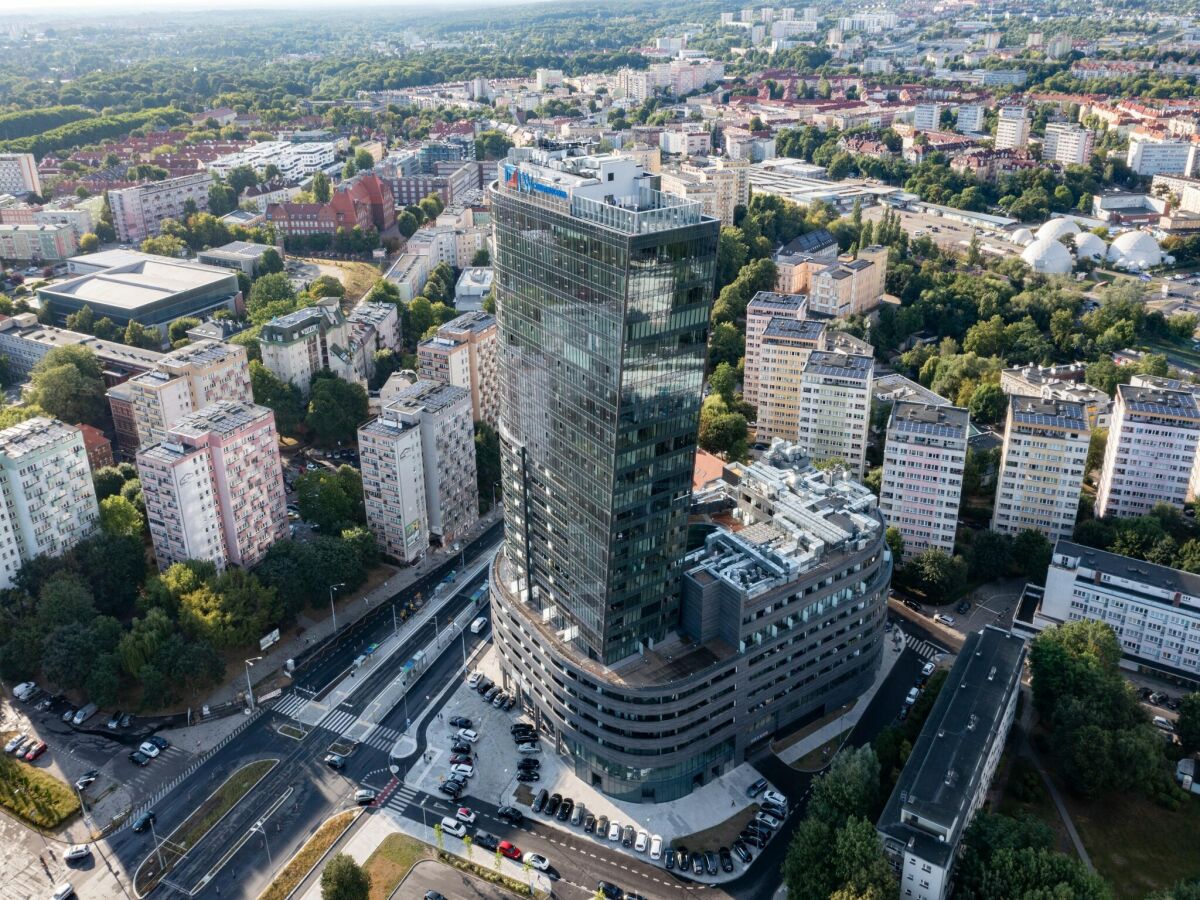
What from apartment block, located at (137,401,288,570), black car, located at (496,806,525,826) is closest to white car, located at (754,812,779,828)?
black car, located at (496,806,525,826)

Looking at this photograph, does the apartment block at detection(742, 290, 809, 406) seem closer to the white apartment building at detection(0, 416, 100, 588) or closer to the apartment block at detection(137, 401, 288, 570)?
the apartment block at detection(137, 401, 288, 570)

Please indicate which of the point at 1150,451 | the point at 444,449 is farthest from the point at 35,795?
the point at 1150,451

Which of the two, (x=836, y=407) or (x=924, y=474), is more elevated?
(x=836, y=407)

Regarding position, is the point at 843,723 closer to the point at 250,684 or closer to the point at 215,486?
the point at 250,684

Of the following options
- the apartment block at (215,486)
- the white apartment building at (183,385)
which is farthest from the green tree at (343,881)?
the white apartment building at (183,385)

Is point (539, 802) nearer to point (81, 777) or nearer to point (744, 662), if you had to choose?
point (744, 662)
